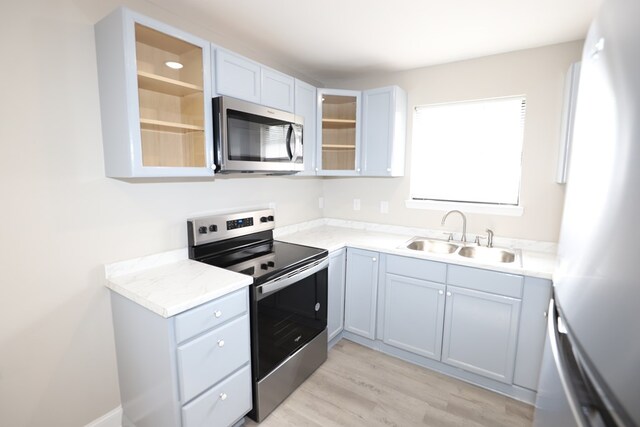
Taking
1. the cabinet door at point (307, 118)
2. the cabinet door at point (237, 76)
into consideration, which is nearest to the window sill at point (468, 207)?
the cabinet door at point (307, 118)

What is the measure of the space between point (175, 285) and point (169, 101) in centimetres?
104

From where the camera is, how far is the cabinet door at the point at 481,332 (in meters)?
2.10

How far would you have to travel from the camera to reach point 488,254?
2.55 metres

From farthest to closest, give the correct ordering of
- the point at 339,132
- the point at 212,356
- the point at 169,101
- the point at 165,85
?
the point at 339,132 → the point at 169,101 → the point at 165,85 → the point at 212,356

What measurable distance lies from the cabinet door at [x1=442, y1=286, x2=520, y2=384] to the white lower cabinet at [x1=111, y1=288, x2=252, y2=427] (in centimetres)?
146

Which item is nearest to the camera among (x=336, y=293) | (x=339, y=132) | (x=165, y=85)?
(x=165, y=85)

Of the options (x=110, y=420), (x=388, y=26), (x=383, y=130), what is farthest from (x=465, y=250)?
(x=110, y=420)

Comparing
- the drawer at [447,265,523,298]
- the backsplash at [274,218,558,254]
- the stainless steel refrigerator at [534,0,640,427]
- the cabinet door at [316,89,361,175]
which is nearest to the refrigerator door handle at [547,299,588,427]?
the stainless steel refrigerator at [534,0,640,427]

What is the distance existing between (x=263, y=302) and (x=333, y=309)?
3.09ft

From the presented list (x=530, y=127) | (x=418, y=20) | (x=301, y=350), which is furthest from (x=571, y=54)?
(x=301, y=350)

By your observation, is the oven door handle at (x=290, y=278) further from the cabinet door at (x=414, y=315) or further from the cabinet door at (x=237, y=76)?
the cabinet door at (x=237, y=76)

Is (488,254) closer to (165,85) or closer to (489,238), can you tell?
(489,238)

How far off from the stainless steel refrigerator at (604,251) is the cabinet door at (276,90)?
1756 mm

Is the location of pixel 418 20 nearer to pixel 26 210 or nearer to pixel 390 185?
pixel 390 185
